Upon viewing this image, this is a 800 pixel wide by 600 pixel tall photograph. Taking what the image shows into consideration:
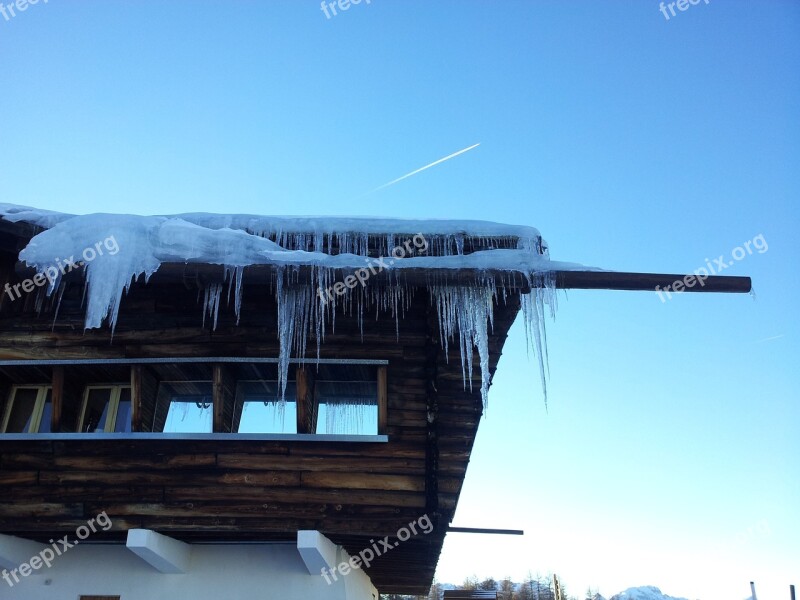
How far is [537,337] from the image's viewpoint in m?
6.78

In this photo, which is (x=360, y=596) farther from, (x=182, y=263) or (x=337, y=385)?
(x=182, y=263)

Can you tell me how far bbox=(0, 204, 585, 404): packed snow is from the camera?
6.09 metres

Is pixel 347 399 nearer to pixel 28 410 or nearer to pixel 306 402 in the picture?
pixel 306 402

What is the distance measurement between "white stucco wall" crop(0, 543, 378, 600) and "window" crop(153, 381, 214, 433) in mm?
1384

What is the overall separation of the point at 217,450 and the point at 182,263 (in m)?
1.88

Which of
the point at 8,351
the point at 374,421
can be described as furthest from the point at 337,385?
the point at 8,351

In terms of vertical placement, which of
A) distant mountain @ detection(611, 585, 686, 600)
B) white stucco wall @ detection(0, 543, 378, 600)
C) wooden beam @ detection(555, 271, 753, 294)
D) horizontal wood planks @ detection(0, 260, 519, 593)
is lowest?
distant mountain @ detection(611, 585, 686, 600)

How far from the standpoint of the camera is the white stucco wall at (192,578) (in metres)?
6.72

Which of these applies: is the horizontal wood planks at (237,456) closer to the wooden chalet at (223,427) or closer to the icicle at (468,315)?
the wooden chalet at (223,427)
